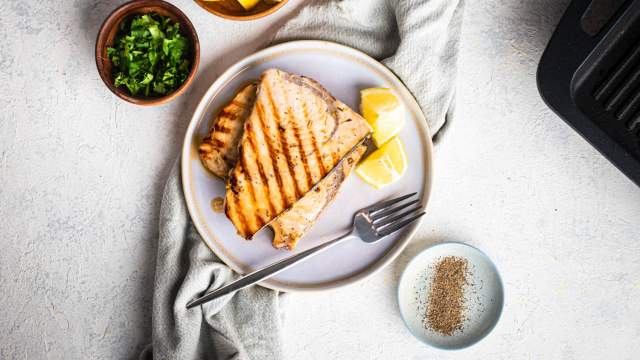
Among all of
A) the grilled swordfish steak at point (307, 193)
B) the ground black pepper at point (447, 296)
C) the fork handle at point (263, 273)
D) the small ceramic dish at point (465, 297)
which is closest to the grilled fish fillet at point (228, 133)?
the grilled swordfish steak at point (307, 193)

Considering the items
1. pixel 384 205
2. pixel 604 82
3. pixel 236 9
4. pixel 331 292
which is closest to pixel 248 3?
pixel 236 9

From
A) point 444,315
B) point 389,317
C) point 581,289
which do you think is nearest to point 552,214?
point 581,289

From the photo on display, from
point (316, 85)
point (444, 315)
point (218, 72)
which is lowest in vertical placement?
point (444, 315)

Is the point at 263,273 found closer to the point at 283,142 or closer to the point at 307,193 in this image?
the point at 307,193

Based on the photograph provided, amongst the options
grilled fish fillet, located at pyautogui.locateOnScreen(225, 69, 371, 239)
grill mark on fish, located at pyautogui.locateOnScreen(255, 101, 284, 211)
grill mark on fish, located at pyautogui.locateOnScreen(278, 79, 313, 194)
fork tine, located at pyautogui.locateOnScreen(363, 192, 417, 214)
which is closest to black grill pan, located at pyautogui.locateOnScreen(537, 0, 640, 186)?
fork tine, located at pyautogui.locateOnScreen(363, 192, 417, 214)

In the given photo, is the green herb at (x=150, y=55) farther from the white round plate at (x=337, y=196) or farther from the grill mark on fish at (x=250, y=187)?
the grill mark on fish at (x=250, y=187)

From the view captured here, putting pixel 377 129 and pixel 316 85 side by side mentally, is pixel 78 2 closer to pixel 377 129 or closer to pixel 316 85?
pixel 316 85

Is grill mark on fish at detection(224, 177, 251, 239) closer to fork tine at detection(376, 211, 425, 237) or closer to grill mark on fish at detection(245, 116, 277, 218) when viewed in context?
grill mark on fish at detection(245, 116, 277, 218)
